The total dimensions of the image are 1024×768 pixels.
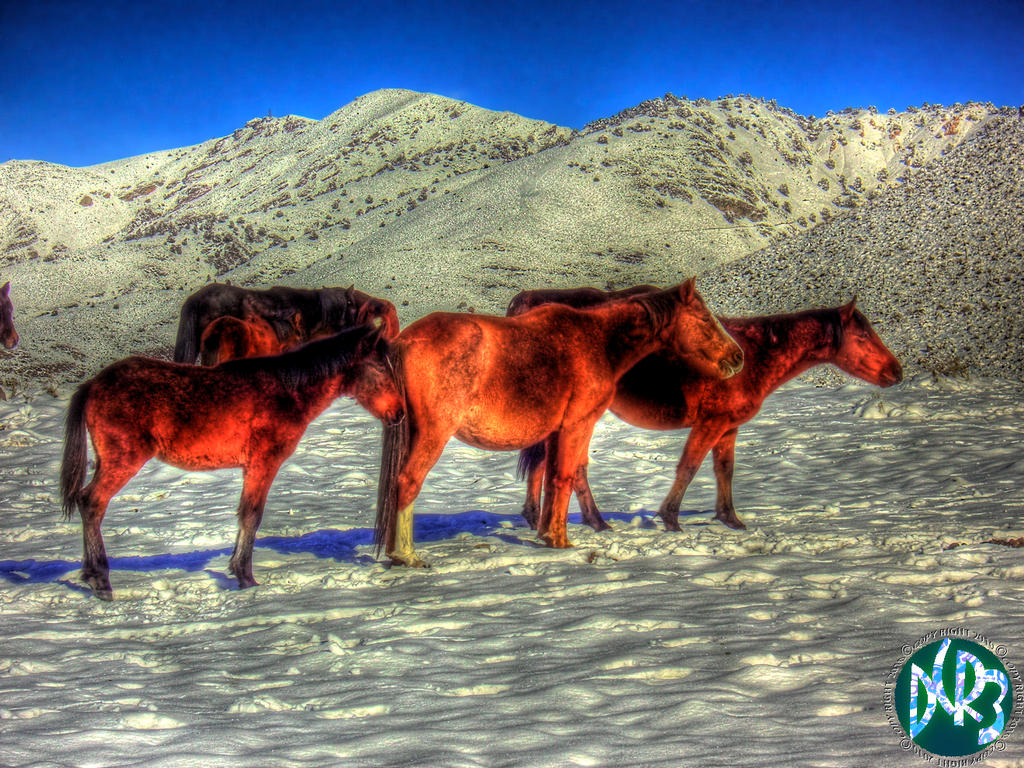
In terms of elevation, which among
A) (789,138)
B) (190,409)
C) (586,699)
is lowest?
(586,699)

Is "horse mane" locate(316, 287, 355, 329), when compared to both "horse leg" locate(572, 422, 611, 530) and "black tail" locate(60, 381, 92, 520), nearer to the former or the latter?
"horse leg" locate(572, 422, 611, 530)

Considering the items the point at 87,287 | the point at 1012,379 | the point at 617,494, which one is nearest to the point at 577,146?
the point at 87,287

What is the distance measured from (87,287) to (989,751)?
55.5 meters

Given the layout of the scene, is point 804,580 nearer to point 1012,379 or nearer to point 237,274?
point 1012,379

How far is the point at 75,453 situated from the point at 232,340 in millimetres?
5505

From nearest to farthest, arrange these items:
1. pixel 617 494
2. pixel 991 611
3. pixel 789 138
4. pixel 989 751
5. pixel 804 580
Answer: pixel 989 751 → pixel 991 611 → pixel 804 580 → pixel 617 494 → pixel 789 138

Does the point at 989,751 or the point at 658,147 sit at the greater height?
the point at 658,147

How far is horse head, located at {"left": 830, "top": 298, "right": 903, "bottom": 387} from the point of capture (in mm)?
9016

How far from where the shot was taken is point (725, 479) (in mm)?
8828

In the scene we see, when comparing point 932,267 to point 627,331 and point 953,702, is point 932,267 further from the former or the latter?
point 953,702

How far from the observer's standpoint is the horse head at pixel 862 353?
355 inches

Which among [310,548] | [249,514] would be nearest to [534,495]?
[310,548]

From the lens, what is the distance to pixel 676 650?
515 cm

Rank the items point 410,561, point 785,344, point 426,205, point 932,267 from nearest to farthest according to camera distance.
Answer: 1. point 410,561
2. point 785,344
3. point 932,267
4. point 426,205
